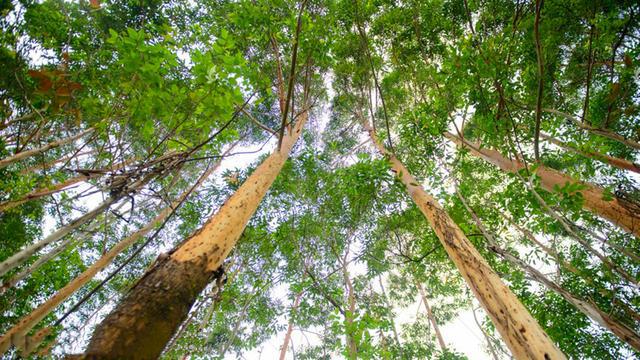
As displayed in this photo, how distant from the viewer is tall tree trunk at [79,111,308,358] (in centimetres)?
114

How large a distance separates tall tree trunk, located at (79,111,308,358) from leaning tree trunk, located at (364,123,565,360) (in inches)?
99.7

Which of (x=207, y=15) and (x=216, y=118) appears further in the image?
(x=207, y=15)

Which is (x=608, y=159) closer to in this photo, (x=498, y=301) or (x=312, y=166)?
(x=498, y=301)

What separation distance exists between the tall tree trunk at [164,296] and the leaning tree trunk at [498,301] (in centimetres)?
253

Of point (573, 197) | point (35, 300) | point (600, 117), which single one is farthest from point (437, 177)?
point (35, 300)

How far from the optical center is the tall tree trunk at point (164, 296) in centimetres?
114

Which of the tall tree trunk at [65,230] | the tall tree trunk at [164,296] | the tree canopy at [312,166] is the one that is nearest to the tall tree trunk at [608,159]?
the tree canopy at [312,166]

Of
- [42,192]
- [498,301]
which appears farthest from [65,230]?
[498,301]

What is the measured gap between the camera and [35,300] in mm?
5270

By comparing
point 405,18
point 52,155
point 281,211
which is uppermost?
point 52,155

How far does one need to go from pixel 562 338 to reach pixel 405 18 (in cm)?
675

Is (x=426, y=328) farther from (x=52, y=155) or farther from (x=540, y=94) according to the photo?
(x=52, y=155)

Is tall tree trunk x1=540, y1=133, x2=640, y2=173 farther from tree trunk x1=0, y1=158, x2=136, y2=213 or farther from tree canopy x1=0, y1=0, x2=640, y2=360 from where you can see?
tree trunk x1=0, y1=158, x2=136, y2=213

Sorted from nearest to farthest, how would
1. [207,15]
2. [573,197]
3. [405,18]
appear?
[573,197] < [405,18] < [207,15]
